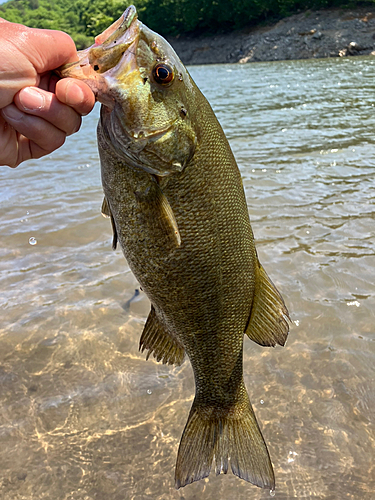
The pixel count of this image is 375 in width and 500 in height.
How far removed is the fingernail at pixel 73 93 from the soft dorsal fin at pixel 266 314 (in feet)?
4.27

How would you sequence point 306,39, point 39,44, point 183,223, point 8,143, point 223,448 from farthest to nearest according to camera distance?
point 306,39, point 223,448, point 8,143, point 183,223, point 39,44

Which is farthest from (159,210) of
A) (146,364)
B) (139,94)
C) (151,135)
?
(146,364)

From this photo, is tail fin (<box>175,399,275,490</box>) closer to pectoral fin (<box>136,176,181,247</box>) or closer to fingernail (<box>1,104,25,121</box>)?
pectoral fin (<box>136,176,181,247</box>)

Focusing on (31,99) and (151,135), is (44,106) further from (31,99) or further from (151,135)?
(151,135)

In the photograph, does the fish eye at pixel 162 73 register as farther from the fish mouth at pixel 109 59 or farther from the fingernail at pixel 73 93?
the fingernail at pixel 73 93

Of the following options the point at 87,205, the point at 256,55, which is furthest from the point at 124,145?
the point at 256,55

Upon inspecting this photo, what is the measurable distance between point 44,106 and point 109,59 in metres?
0.37

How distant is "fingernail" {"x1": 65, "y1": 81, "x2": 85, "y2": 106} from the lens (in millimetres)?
1894

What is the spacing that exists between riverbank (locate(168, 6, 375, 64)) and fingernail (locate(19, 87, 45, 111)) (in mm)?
51719

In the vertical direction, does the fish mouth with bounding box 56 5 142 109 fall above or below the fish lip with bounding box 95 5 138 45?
below

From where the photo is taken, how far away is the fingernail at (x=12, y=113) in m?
1.99

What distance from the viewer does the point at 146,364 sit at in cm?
412

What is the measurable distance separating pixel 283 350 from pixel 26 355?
255 cm

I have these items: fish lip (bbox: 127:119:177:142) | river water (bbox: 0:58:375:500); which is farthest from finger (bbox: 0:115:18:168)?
river water (bbox: 0:58:375:500)
